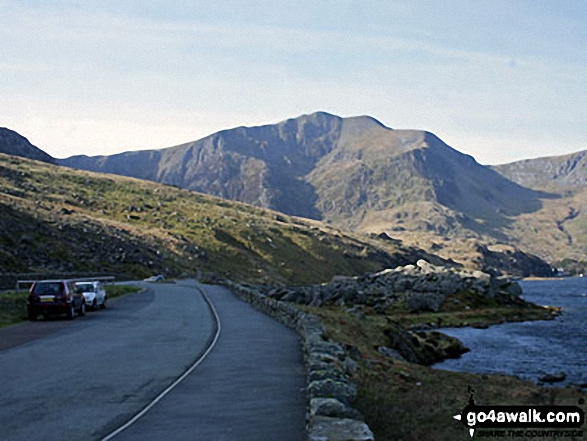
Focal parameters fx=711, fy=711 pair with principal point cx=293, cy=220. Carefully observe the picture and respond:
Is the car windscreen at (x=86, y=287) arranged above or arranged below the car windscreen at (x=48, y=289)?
below

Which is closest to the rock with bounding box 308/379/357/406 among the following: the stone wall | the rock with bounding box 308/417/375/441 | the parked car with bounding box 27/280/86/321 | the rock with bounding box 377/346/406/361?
the stone wall

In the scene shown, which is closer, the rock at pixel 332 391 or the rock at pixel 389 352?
the rock at pixel 332 391

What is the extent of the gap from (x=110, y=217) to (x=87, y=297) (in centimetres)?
8797

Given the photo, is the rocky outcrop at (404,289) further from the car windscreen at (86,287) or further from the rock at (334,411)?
Result: the rock at (334,411)

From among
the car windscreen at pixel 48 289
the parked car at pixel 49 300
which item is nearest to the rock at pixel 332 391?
the parked car at pixel 49 300

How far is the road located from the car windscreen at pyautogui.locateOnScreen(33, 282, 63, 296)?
13.9 feet

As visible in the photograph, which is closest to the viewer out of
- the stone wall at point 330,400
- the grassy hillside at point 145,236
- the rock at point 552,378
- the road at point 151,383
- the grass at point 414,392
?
the stone wall at point 330,400

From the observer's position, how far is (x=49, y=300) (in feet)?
113

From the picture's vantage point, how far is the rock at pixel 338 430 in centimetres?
841

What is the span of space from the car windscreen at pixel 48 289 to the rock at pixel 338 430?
91.4 feet

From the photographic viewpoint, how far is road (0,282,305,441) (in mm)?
11455

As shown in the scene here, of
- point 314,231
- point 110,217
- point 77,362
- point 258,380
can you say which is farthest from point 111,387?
point 314,231

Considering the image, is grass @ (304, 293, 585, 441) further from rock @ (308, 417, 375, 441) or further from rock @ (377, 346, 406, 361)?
rock @ (308, 417, 375, 441)

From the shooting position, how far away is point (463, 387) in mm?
22406
